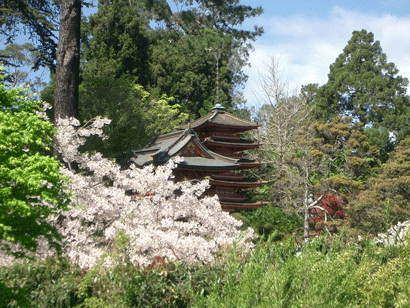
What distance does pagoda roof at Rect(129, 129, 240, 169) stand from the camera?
14905 mm

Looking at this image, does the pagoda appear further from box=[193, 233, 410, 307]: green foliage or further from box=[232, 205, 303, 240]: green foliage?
box=[193, 233, 410, 307]: green foliage

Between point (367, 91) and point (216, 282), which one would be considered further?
point (367, 91)

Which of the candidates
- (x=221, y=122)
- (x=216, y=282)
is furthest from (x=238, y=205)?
(x=216, y=282)

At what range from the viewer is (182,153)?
1563cm

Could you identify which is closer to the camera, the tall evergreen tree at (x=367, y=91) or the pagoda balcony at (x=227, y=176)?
the pagoda balcony at (x=227, y=176)

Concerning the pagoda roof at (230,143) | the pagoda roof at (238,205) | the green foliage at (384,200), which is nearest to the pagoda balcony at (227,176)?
the pagoda roof at (238,205)

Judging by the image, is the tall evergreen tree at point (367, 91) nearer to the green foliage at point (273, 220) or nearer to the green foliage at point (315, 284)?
the green foliage at point (273, 220)

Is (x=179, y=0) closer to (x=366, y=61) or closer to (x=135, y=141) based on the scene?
(x=366, y=61)

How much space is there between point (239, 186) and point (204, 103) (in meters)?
11.2

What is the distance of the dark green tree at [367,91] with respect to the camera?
84.0 feet

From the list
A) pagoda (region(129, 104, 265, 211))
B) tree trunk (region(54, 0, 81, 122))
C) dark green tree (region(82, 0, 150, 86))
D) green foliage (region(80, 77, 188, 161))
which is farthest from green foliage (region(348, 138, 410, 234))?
dark green tree (region(82, 0, 150, 86))

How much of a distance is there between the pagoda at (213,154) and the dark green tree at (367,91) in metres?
9.82

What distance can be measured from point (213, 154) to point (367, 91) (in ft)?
52.1

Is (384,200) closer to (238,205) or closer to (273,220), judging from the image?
(273,220)
